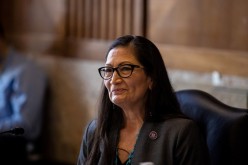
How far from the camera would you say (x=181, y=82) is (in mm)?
2953

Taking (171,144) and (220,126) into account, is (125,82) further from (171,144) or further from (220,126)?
(220,126)

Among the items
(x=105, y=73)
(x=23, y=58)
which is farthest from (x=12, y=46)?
(x=105, y=73)

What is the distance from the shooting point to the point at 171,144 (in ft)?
6.02

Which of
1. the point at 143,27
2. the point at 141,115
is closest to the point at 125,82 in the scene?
the point at 141,115

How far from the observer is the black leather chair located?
187 cm

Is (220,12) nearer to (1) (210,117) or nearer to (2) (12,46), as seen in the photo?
(1) (210,117)

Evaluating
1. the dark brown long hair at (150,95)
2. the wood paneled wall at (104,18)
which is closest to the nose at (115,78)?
the dark brown long hair at (150,95)

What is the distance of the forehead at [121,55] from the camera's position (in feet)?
6.22

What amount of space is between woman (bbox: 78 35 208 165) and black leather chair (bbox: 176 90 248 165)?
0.13 m

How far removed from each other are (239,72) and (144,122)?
0.98m

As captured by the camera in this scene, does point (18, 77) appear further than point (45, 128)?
No

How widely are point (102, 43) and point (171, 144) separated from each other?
152cm

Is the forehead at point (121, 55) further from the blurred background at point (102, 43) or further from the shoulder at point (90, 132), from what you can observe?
the blurred background at point (102, 43)

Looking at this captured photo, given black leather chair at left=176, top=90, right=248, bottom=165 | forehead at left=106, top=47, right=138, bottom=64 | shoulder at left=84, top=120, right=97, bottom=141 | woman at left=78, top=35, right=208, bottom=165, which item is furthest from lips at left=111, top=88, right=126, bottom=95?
black leather chair at left=176, top=90, right=248, bottom=165
